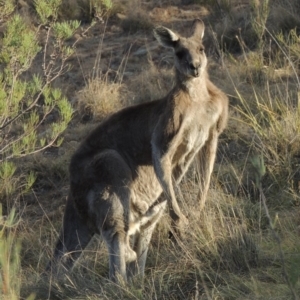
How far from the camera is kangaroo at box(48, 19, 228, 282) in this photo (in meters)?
6.21

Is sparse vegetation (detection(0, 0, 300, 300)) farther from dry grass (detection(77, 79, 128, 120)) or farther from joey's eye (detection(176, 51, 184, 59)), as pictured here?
joey's eye (detection(176, 51, 184, 59))

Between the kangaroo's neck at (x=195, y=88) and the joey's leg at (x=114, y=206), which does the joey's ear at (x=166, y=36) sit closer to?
the kangaroo's neck at (x=195, y=88)

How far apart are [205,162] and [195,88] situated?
535 millimetres

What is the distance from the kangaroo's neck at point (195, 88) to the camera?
248 inches

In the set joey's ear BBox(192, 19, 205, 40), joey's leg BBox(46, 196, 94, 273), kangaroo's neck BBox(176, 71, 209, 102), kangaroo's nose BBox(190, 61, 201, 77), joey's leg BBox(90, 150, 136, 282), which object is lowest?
joey's leg BBox(46, 196, 94, 273)

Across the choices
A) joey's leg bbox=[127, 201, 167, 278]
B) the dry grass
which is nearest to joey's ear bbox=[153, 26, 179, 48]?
joey's leg bbox=[127, 201, 167, 278]

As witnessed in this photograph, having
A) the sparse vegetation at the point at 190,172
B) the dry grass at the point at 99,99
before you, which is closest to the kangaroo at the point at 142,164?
the sparse vegetation at the point at 190,172

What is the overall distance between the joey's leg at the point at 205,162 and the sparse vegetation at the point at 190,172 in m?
0.12

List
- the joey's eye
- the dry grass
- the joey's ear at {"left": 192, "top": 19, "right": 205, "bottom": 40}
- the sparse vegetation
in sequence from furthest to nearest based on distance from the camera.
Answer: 1. the dry grass
2. the joey's ear at {"left": 192, "top": 19, "right": 205, "bottom": 40}
3. the joey's eye
4. the sparse vegetation

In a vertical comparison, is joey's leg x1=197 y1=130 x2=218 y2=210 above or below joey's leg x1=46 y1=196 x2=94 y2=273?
above

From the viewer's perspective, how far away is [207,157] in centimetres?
646

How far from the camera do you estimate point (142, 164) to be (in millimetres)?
6562

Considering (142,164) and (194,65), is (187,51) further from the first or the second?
Answer: (142,164)

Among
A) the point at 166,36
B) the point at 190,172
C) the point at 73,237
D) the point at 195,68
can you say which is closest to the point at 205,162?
the point at 195,68
